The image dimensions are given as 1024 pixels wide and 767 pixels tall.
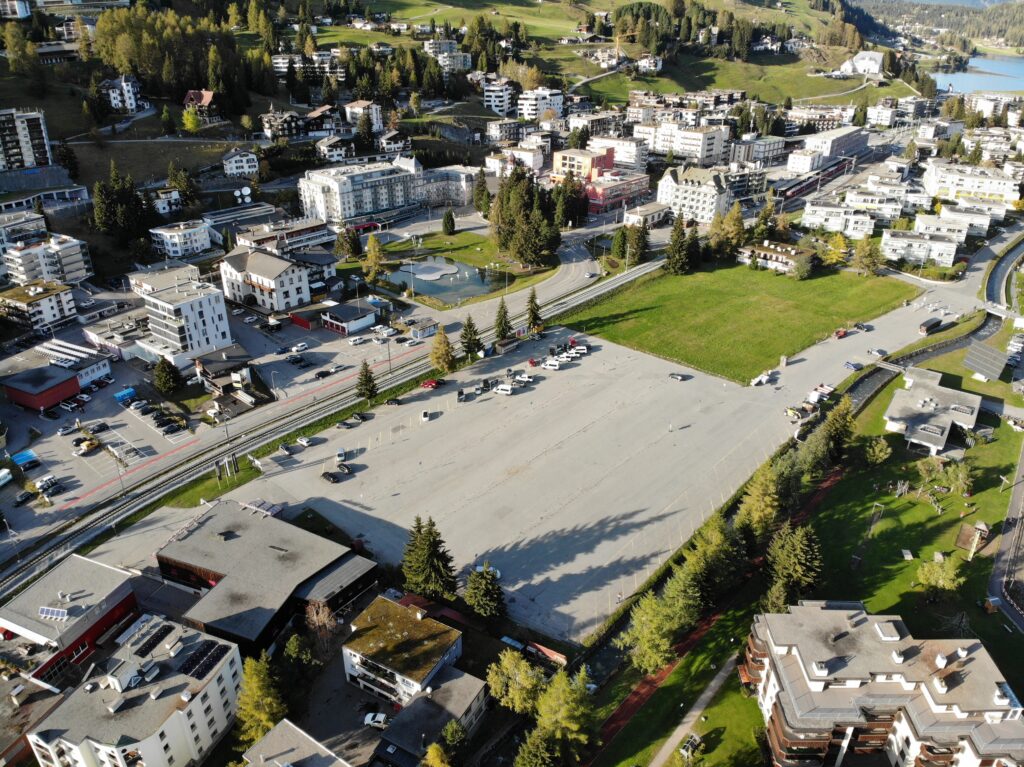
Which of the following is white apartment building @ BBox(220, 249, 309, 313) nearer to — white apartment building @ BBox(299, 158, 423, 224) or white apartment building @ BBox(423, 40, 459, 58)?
white apartment building @ BBox(299, 158, 423, 224)

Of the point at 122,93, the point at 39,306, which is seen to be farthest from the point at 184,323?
the point at 122,93

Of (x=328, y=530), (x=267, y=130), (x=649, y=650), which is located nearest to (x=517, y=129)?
(x=267, y=130)

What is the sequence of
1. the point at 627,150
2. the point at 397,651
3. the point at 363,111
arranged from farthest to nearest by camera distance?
1. the point at 627,150
2. the point at 363,111
3. the point at 397,651

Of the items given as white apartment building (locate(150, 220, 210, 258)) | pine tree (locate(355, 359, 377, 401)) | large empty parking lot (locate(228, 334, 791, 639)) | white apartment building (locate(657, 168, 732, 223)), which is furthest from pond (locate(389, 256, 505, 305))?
white apartment building (locate(657, 168, 732, 223))

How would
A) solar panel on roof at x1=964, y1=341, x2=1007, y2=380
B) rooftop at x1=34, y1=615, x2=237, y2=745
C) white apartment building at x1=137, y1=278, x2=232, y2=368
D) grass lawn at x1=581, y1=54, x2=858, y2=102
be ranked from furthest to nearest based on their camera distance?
1. grass lawn at x1=581, y1=54, x2=858, y2=102
2. solar panel on roof at x1=964, y1=341, x2=1007, y2=380
3. white apartment building at x1=137, y1=278, x2=232, y2=368
4. rooftop at x1=34, y1=615, x2=237, y2=745

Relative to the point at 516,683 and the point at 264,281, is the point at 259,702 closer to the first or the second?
the point at 516,683

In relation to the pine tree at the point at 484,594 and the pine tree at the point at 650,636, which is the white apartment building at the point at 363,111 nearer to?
the pine tree at the point at 484,594
